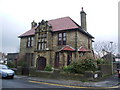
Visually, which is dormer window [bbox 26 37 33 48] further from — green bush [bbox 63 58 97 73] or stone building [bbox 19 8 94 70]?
green bush [bbox 63 58 97 73]

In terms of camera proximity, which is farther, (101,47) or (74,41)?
(101,47)

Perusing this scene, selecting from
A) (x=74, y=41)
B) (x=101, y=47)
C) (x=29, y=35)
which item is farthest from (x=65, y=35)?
(x=101, y=47)

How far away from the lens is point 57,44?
2152 cm

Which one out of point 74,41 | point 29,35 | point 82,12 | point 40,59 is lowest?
point 40,59

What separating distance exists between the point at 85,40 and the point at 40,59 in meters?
8.75

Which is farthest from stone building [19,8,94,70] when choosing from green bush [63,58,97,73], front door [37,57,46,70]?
green bush [63,58,97,73]

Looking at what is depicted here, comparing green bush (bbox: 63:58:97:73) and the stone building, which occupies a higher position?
the stone building

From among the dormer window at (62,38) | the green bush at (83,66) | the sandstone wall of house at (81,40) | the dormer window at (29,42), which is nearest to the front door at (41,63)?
the dormer window at (29,42)

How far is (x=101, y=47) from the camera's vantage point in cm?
4106

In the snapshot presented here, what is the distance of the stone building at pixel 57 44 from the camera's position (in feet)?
64.0

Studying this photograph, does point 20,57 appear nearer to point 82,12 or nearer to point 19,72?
point 19,72

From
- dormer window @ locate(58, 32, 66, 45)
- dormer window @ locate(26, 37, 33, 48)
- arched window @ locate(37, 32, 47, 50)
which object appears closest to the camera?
dormer window @ locate(58, 32, 66, 45)

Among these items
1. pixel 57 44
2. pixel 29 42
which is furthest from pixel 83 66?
pixel 29 42

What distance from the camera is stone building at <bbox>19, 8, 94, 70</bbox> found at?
19.5m
